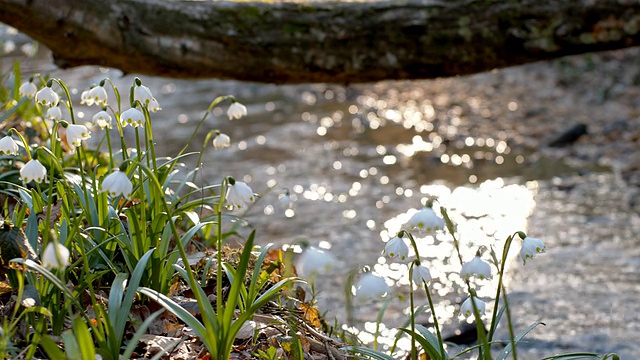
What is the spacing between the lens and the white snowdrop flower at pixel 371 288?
6.13ft

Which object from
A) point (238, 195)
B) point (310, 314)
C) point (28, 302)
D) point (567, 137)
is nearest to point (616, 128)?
point (567, 137)

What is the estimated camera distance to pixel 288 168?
667 centimetres

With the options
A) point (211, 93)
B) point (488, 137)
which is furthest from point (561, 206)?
point (211, 93)

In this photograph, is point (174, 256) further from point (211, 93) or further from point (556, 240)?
point (211, 93)

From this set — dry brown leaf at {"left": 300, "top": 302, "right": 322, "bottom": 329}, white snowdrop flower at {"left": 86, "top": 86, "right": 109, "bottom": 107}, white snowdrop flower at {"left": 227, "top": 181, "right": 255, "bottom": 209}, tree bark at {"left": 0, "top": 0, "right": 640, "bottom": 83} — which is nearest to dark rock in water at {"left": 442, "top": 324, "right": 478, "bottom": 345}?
dry brown leaf at {"left": 300, "top": 302, "right": 322, "bottom": 329}

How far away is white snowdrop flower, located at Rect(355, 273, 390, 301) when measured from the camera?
187 centimetres

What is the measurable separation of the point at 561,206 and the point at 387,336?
247 centimetres

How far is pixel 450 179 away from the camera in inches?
248

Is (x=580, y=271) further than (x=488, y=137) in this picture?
No

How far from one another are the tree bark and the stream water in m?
0.93

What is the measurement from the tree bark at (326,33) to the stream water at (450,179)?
0.93 metres

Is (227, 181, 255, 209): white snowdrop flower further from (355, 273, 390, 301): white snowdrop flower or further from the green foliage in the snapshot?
(355, 273, 390, 301): white snowdrop flower

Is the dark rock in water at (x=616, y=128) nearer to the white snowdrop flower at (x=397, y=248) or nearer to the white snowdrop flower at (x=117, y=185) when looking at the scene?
the white snowdrop flower at (x=397, y=248)

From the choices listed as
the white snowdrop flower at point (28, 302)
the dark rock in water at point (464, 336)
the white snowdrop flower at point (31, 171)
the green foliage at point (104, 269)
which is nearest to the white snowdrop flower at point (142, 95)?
the green foliage at point (104, 269)
